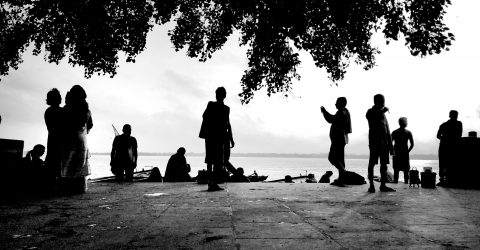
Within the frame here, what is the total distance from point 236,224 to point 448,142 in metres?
8.09

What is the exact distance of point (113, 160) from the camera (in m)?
10.0

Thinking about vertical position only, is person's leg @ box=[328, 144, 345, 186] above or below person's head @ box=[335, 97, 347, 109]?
below

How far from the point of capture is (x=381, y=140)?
23.2 feet

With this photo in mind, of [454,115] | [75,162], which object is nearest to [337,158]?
[454,115]

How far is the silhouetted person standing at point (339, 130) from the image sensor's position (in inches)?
316

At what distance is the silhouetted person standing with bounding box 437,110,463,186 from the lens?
877 centimetres

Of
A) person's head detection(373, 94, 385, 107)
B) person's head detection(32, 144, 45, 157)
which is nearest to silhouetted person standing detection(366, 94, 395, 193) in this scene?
person's head detection(373, 94, 385, 107)

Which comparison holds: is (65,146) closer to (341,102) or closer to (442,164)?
(341,102)

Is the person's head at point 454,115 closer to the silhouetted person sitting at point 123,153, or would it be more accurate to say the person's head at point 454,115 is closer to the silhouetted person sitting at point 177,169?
the silhouetted person sitting at point 177,169

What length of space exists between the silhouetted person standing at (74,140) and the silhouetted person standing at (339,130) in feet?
17.5

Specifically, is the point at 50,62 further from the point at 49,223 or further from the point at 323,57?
the point at 49,223

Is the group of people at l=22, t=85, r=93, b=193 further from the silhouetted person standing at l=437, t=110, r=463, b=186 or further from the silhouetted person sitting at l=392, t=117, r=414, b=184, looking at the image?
the silhouetted person standing at l=437, t=110, r=463, b=186

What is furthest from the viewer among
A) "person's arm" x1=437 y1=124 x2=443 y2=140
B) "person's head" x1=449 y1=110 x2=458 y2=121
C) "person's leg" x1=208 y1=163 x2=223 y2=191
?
"person's arm" x1=437 y1=124 x2=443 y2=140

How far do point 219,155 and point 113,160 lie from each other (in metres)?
4.56
